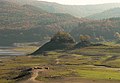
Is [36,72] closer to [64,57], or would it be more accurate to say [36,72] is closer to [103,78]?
[103,78]

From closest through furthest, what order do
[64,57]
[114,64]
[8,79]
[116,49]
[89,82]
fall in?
[89,82] < [8,79] < [114,64] < [64,57] < [116,49]

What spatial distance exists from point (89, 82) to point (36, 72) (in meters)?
20.6

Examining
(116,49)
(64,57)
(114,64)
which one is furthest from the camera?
(116,49)

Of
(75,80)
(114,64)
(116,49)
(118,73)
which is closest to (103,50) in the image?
(116,49)

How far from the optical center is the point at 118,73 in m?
104

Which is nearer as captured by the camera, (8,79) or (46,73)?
(8,79)

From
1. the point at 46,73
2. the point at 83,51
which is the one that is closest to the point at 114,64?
the point at 46,73

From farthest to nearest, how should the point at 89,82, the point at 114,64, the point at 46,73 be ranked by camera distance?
the point at 114,64 < the point at 46,73 < the point at 89,82

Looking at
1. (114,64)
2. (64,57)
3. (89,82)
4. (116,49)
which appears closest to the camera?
(89,82)

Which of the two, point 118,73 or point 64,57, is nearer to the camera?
point 118,73

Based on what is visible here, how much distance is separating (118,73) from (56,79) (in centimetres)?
2056

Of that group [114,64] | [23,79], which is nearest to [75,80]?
[23,79]

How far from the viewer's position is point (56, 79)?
305 ft

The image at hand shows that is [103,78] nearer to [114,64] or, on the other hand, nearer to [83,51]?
[114,64]
